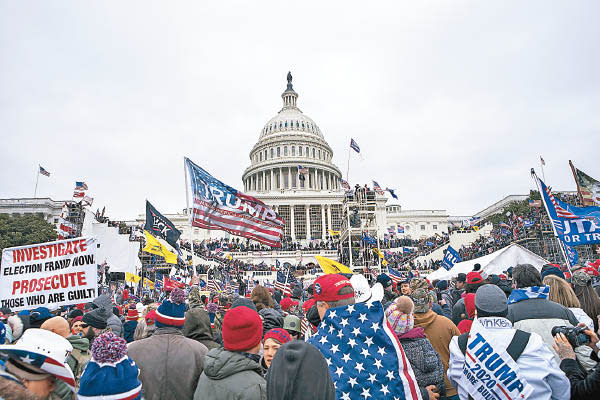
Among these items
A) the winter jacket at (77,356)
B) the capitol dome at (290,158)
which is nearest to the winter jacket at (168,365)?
the winter jacket at (77,356)

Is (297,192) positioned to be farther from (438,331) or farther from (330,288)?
(330,288)

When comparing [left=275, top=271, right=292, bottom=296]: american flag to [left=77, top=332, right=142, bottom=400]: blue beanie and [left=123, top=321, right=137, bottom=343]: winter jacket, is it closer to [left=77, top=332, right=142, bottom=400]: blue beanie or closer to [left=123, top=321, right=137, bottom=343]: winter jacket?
[left=123, top=321, right=137, bottom=343]: winter jacket

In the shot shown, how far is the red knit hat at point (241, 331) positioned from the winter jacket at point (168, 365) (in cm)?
75

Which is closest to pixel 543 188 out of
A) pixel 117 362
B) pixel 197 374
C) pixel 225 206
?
pixel 225 206

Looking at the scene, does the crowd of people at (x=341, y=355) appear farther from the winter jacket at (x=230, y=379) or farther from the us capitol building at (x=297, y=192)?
the us capitol building at (x=297, y=192)

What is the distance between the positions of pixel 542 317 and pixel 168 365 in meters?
3.56

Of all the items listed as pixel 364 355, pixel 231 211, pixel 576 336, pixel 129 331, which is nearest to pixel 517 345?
pixel 576 336

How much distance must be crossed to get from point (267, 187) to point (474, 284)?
7735 cm

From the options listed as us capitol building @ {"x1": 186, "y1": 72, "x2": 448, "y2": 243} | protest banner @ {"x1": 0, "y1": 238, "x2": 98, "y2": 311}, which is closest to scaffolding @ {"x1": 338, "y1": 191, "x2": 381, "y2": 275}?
us capitol building @ {"x1": 186, "y1": 72, "x2": 448, "y2": 243}

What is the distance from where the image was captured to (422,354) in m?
3.86

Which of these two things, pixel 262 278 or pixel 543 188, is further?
pixel 262 278

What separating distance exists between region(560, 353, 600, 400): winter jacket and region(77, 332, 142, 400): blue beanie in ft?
9.76

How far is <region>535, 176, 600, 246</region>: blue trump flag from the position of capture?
1058 cm

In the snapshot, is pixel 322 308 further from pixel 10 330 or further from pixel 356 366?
pixel 10 330
